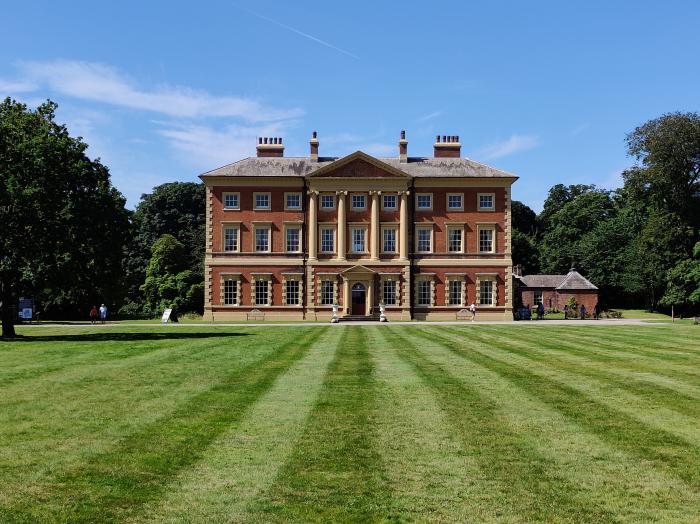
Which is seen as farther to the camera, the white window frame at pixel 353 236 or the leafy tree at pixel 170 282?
the leafy tree at pixel 170 282

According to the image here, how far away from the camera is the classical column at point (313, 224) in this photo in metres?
57.5

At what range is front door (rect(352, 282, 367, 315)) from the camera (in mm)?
57750

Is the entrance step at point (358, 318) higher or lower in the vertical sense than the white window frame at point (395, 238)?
lower

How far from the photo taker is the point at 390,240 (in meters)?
58.1

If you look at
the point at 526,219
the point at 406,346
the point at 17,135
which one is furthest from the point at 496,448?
the point at 526,219

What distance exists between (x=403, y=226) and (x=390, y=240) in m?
1.66

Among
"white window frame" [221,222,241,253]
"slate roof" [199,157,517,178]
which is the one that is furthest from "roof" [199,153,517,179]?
"white window frame" [221,222,241,253]

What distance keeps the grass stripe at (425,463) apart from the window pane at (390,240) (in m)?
45.4

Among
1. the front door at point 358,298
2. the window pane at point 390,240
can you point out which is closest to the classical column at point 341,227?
the front door at point 358,298

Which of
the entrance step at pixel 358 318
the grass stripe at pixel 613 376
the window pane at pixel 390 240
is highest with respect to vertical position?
the window pane at pixel 390 240

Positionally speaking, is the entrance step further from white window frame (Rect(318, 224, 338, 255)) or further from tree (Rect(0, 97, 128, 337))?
tree (Rect(0, 97, 128, 337))

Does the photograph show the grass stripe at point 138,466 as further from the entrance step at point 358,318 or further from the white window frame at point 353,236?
the white window frame at point 353,236

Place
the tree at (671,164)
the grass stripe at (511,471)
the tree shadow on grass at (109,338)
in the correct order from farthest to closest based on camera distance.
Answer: the tree at (671,164) < the tree shadow on grass at (109,338) < the grass stripe at (511,471)

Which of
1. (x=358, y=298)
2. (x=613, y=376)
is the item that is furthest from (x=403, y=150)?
(x=613, y=376)
